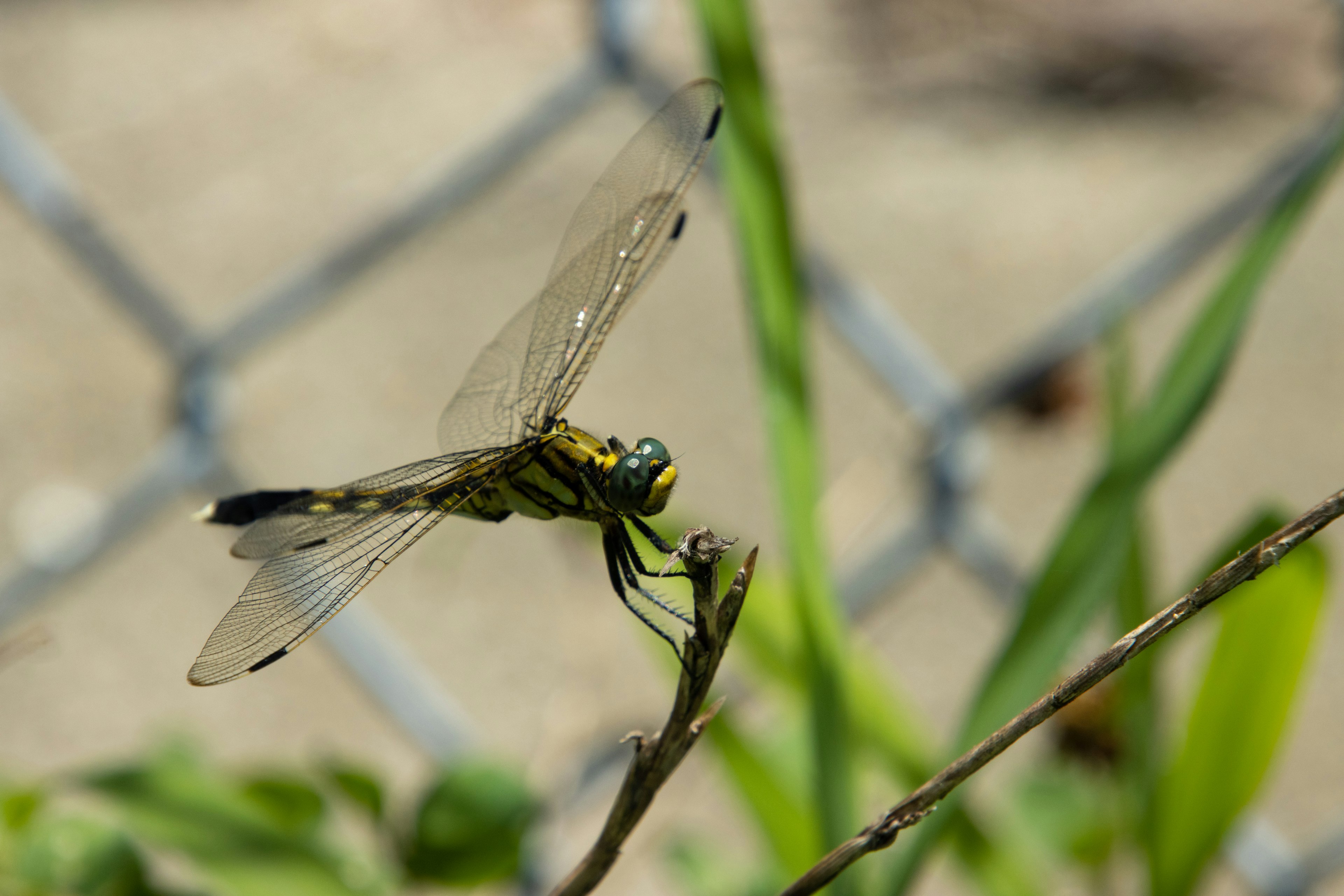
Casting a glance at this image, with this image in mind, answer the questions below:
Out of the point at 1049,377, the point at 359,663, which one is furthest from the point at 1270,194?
the point at 359,663

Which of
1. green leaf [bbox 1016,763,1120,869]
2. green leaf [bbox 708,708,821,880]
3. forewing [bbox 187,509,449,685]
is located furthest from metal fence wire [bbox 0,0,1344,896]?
forewing [bbox 187,509,449,685]

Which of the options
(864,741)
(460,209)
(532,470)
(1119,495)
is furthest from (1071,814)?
(460,209)

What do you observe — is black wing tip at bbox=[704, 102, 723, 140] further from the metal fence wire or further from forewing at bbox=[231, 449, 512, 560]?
the metal fence wire

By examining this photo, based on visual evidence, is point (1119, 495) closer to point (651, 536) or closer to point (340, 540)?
point (651, 536)

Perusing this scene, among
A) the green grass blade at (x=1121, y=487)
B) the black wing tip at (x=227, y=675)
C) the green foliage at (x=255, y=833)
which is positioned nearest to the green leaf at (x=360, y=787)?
the green foliage at (x=255, y=833)

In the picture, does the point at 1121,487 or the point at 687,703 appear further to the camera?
the point at 1121,487

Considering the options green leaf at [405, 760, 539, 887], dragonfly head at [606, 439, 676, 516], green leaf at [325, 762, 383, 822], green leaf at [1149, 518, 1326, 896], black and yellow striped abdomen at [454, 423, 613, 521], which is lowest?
green leaf at [1149, 518, 1326, 896]
